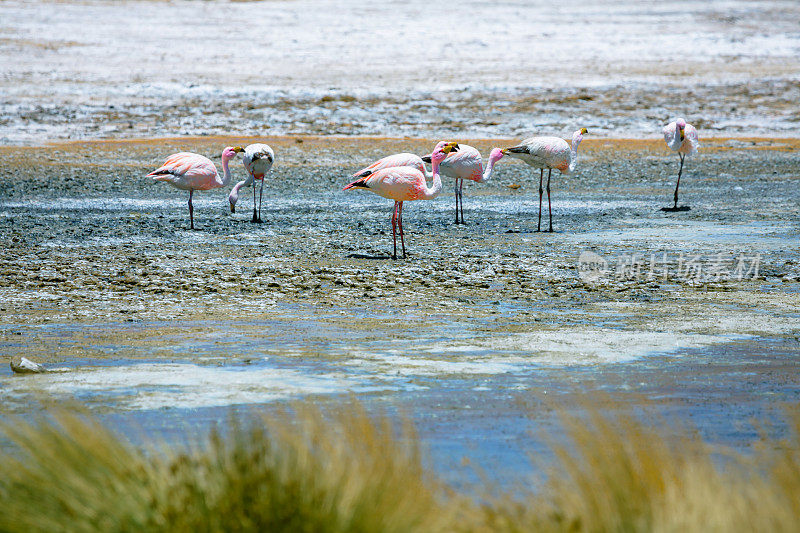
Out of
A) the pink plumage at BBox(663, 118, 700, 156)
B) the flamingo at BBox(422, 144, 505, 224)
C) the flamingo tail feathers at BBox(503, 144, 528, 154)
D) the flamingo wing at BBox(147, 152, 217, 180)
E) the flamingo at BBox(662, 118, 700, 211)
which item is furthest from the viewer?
the pink plumage at BBox(663, 118, 700, 156)

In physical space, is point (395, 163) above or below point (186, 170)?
above

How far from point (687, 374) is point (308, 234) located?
24.0 feet

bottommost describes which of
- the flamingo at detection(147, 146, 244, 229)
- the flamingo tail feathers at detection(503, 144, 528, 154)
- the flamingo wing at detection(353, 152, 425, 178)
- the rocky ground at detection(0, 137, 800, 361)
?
the rocky ground at detection(0, 137, 800, 361)

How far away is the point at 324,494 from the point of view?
3.46 metres

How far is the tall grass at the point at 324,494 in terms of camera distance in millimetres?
3340

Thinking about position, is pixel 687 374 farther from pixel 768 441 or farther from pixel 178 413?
pixel 178 413

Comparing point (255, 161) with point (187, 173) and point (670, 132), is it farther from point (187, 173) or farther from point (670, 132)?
point (670, 132)

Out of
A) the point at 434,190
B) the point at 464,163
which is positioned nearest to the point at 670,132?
A: the point at 464,163

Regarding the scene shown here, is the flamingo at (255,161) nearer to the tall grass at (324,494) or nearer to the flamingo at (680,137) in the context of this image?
the flamingo at (680,137)

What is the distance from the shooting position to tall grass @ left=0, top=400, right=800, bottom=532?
131 inches

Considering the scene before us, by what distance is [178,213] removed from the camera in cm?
1515

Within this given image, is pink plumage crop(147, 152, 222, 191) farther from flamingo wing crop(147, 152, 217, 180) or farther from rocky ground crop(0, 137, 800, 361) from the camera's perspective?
rocky ground crop(0, 137, 800, 361)

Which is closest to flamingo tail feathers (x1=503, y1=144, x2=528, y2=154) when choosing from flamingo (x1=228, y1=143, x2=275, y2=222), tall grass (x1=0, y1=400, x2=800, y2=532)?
flamingo (x1=228, y1=143, x2=275, y2=222)

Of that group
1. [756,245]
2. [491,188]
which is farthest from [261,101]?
[756,245]
